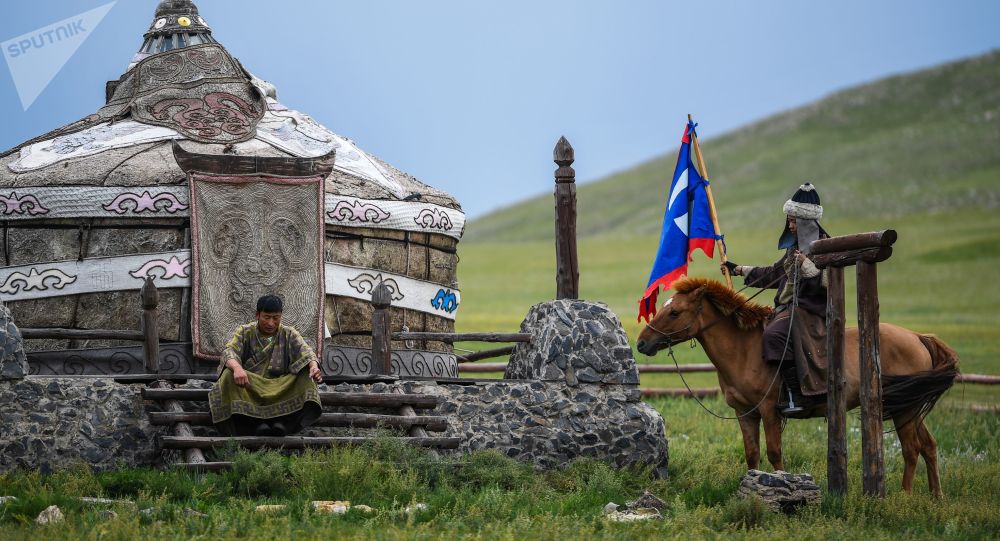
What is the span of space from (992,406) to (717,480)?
7.00 meters

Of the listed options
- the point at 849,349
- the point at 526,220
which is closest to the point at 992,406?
the point at 849,349

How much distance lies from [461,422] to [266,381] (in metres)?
1.71

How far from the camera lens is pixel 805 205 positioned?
1146 cm

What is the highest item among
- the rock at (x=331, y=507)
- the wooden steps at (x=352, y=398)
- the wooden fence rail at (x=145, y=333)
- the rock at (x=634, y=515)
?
the wooden fence rail at (x=145, y=333)

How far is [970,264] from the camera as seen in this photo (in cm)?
4219

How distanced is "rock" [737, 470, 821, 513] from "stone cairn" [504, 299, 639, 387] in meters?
2.14

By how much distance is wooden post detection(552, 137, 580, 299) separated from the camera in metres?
12.0

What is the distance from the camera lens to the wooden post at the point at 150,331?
10.7m

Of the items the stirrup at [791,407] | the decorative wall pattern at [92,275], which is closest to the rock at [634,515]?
the stirrup at [791,407]

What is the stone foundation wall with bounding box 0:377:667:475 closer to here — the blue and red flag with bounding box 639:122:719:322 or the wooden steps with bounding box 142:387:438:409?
the wooden steps with bounding box 142:387:438:409

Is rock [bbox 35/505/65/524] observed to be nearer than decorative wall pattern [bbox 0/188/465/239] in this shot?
Yes

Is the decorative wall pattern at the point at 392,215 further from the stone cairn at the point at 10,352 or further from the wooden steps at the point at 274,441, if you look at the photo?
the stone cairn at the point at 10,352

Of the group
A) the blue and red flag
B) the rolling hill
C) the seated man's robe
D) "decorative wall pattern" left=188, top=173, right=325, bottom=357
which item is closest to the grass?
the seated man's robe

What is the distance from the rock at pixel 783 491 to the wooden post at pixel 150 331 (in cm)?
438
